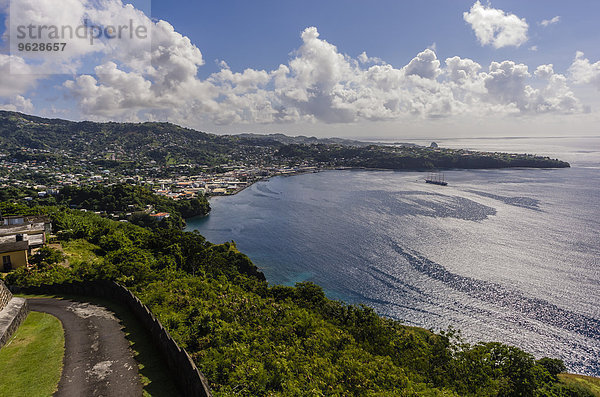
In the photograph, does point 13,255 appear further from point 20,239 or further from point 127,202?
point 127,202

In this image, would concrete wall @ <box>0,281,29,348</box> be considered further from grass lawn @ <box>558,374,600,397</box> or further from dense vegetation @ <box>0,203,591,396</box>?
grass lawn @ <box>558,374,600,397</box>

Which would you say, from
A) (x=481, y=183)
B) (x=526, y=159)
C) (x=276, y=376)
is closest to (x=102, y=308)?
(x=276, y=376)

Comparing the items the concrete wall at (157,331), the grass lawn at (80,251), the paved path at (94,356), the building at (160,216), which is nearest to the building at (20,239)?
the grass lawn at (80,251)

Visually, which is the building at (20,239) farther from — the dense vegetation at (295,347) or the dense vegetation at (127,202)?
the dense vegetation at (127,202)

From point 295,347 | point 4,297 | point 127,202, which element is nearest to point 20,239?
point 4,297

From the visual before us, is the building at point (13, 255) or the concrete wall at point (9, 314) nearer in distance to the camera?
the concrete wall at point (9, 314)

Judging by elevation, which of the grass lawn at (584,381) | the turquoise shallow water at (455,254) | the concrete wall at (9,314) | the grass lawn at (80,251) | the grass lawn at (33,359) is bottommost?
the grass lawn at (584,381)

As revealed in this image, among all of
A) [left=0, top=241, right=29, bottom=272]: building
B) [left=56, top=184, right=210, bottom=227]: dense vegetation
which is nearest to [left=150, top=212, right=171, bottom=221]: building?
[left=56, top=184, right=210, bottom=227]: dense vegetation
